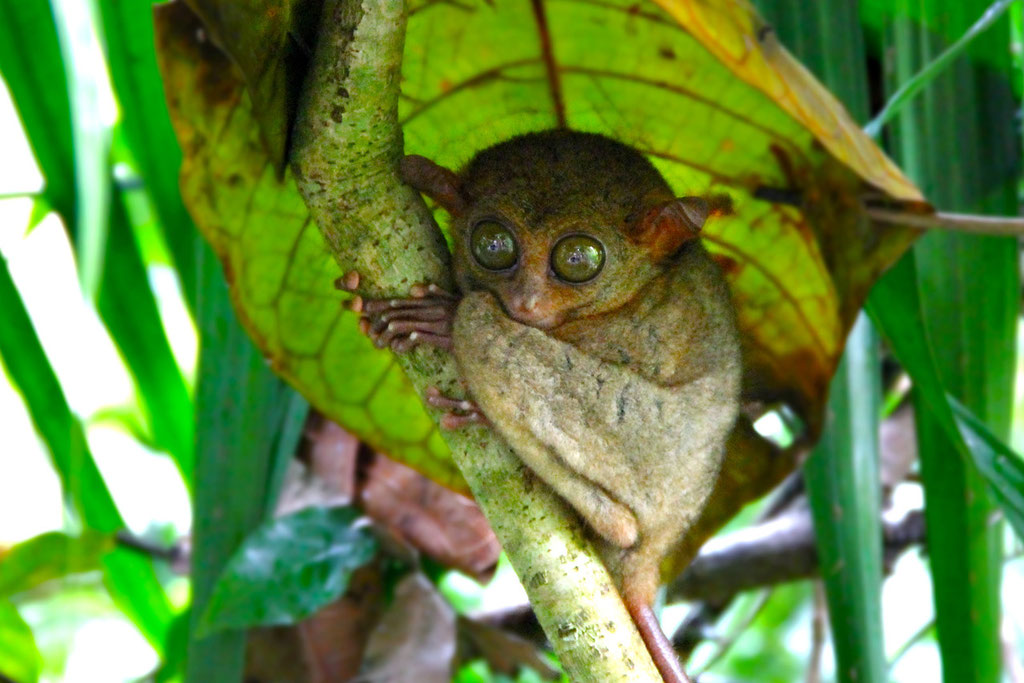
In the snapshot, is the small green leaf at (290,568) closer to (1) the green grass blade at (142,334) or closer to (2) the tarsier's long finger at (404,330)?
(1) the green grass blade at (142,334)

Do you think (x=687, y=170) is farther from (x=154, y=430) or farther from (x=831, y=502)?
(x=154, y=430)

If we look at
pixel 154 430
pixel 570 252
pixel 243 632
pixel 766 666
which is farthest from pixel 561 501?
pixel 766 666

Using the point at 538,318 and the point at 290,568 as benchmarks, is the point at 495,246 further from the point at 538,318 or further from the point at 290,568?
the point at 290,568

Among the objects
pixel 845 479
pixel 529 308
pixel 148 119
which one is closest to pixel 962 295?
pixel 845 479

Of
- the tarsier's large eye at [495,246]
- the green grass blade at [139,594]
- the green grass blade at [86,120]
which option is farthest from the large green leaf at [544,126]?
the green grass blade at [139,594]

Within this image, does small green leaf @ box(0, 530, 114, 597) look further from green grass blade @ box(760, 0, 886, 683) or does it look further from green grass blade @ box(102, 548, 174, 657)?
green grass blade @ box(760, 0, 886, 683)

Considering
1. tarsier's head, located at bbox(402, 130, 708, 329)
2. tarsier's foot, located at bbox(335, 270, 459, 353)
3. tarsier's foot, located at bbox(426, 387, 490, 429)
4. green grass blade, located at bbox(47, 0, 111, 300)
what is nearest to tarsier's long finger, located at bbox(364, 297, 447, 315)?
tarsier's foot, located at bbox(335, 270, 459, 353)
